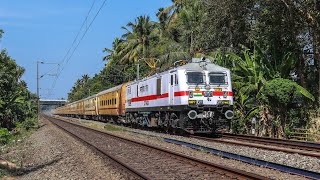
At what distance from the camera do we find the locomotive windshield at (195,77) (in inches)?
805

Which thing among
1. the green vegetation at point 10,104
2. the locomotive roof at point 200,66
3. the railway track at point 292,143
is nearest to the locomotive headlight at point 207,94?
the locomotive roof at point 200,66

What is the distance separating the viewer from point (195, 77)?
20578 mm

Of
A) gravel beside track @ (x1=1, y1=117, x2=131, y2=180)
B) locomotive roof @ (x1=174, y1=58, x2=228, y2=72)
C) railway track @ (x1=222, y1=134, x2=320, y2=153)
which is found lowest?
gravel beside track @ (x1=1, y1=117, x2=131, y2=180)

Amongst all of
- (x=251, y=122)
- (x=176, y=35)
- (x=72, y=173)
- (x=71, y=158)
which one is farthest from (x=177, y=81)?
(x=176, y=35)

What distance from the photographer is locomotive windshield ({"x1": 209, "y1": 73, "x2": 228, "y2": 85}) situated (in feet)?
68.1

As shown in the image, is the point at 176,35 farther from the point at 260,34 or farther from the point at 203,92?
the point at 203,92

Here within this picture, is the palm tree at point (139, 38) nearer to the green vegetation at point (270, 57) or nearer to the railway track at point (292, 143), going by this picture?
the green vegetation at point (270, 57)

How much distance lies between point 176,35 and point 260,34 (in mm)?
29456

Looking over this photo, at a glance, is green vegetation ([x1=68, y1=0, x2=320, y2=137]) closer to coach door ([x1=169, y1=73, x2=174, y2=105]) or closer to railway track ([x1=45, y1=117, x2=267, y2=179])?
coach door ([x1=169, y1=73, x2=174, y2=105])

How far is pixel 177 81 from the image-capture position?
2059 centimetres

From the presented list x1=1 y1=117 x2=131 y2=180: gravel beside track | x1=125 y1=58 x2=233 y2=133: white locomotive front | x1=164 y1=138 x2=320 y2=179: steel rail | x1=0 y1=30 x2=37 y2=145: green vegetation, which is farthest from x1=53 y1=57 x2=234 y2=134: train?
x1=0 y1=30 x2=37 y2=145: green vegetation

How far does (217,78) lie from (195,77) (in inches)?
44.1

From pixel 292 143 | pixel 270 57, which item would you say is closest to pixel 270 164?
pixel 292 143

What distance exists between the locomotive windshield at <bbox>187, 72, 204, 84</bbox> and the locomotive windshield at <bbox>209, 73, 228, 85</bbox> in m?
0.44
